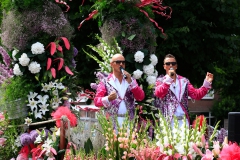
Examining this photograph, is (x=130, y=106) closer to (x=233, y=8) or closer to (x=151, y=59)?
(x=151, y=59)

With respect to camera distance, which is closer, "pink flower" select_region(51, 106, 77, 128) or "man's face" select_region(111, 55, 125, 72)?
"pink flower" select_region(51, 106, 77, 128)

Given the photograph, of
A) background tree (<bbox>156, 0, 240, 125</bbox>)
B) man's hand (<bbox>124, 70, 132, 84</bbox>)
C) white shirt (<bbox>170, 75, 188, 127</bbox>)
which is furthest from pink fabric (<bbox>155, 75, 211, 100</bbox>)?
background tree (<bbox>156, 0, 240, 125</bbox>)

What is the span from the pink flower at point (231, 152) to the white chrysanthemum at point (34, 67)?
365 centimetres

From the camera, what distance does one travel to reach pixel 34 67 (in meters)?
6.47

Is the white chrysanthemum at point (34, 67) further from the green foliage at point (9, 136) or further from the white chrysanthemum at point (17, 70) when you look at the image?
the green foliage at point (9, 136)

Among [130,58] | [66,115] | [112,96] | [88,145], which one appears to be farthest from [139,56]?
[88,145]

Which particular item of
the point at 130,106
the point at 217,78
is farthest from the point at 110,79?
the point at 217,78

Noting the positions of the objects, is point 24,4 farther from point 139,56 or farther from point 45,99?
point 139,56

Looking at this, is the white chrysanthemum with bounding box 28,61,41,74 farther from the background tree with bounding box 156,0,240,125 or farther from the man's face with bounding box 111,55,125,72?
the background tree with bounding box 156,0,240,125

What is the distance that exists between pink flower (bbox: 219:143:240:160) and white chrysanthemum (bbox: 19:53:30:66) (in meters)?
3.72

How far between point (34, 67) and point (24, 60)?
0.15m

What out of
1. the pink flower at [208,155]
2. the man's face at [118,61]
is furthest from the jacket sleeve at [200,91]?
the pink flower at [208,155]

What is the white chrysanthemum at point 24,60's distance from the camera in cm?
646

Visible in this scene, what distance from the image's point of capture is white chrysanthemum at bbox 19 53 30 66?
6.46 metres
